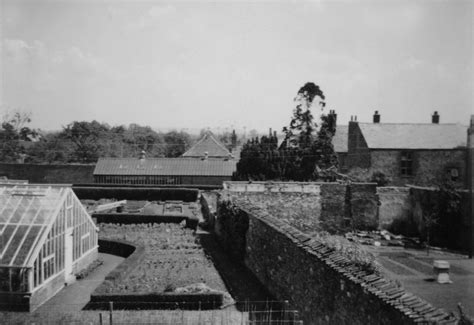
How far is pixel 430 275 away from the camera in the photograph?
19.8 m

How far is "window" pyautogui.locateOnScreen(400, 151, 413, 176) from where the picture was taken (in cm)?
3853

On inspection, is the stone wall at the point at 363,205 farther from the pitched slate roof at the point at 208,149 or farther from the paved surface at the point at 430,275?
the pitched slate roof at the point at 208,149

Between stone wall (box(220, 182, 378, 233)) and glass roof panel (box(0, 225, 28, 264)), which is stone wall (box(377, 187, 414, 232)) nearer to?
stone wall (box(220, 182, 378, 233))

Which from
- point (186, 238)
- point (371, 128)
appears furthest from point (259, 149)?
point (186, 238)

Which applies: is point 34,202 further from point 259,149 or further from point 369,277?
point 259,149

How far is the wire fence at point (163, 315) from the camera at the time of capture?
11.6 m

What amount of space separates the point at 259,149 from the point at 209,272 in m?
20.4

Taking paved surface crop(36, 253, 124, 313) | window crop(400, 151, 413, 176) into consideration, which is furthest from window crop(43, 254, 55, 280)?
window crop(400, 151, 413, 176)

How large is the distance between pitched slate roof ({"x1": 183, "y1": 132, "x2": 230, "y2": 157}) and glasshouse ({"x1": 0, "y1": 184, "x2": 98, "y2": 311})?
38.7 meters

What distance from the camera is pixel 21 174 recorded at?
51781 mm

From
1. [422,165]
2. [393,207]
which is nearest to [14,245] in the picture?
[393,207]

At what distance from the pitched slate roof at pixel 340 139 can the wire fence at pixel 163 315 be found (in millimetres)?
33046

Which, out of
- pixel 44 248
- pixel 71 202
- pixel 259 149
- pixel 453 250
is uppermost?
pixel 259 149

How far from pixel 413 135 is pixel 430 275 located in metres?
22.5
